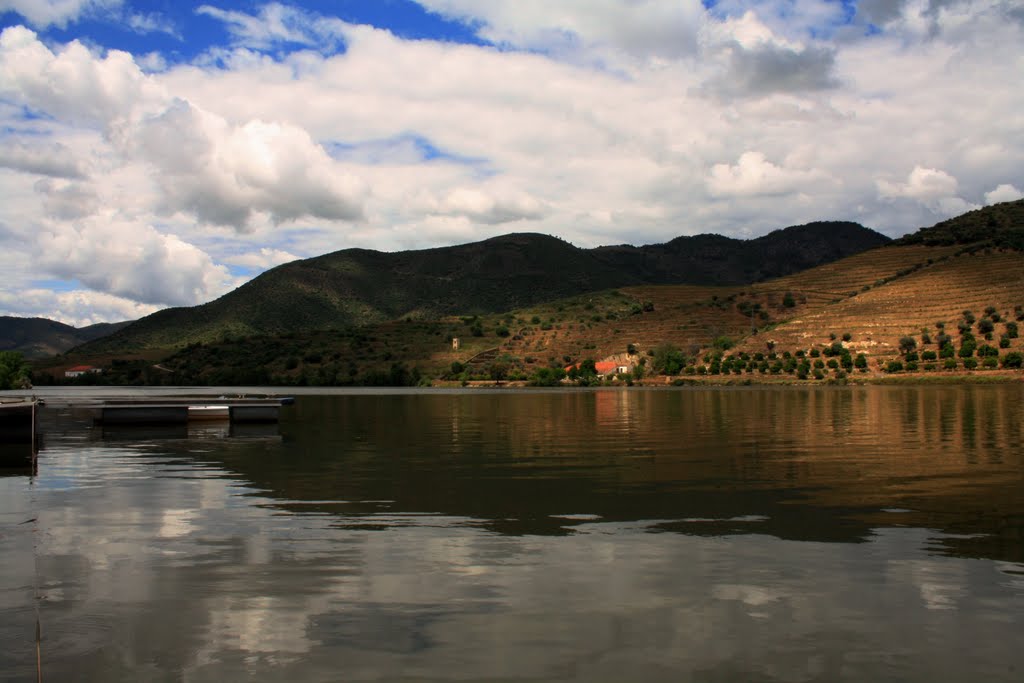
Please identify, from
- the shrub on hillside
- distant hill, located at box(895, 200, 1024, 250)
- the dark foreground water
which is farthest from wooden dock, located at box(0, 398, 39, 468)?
distant hill, located at box(895, 200, 1024, 250)

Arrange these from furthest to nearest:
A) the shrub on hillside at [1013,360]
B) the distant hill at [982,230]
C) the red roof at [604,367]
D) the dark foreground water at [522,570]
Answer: the distant hill at [982,230], the red roof at [604,367], the shrub on hillside at [1013,360], the dark foreground water at [522,570]

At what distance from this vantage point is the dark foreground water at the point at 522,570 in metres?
7.41

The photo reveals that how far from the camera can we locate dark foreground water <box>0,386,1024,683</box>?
7.41m

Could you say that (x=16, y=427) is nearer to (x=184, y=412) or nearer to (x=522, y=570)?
(x=184, y=412)

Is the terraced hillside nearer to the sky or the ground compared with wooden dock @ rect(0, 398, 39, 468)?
nearer to the sky

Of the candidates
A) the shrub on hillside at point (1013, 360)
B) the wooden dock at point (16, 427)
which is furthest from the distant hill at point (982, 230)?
the wooden dock at point (16, 427)

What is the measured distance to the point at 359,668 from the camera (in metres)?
7.18

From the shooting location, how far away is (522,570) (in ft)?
33.9

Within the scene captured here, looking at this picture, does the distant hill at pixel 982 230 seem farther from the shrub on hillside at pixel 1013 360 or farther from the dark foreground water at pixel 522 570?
the dark foreground water at pixel 522 570

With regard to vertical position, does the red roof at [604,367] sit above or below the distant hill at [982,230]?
below

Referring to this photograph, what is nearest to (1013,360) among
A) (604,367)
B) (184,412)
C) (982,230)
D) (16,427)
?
(604,367)

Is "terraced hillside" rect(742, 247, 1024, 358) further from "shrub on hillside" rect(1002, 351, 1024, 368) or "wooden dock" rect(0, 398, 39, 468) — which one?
"wooden dock" rect(0, 398, 39, 468)

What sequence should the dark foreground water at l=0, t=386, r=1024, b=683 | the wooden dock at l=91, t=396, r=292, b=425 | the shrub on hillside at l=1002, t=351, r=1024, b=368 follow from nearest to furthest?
the dark foreground water at l=0, t=386, r=1024, b=683 < the wooden dock at l=91, t=396, r=292, b=425 < the shrub on hillside at l=1002, t=351, r=1024, b=368

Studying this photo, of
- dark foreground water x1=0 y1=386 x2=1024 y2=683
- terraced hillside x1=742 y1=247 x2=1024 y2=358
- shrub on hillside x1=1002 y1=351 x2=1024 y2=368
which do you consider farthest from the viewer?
terraced hillside x1=742 y1=247 x2=1024 y2=358
